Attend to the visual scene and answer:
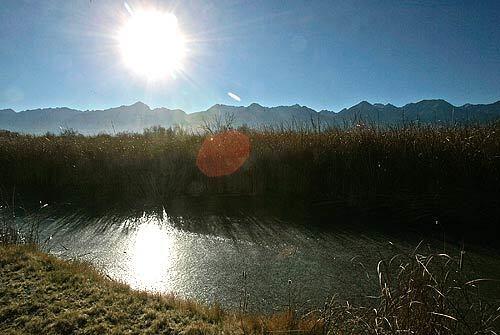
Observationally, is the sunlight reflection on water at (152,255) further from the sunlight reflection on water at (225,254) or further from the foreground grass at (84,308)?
the foreground grass at (84,308)

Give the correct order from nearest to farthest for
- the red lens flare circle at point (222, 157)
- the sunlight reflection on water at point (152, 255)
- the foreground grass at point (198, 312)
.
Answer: the foreground grass at point (198, 312) < the sunlight reflection on water at point (152, 255) < the red lens flare circle at point (222, 157)

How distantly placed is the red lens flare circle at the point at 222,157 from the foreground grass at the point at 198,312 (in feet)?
13.8

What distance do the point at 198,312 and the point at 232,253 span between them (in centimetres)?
155

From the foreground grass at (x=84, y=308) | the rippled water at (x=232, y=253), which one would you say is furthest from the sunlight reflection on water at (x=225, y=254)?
the foreground grass at (x=84, y=308)

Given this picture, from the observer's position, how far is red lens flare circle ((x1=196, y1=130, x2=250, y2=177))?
22.3 ft

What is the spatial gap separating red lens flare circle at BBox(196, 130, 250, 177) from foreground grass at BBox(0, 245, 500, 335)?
4218 millimetres

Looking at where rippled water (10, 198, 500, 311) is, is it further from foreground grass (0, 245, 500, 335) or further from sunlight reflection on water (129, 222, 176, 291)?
foreground grass (0, 245, 500, 335)

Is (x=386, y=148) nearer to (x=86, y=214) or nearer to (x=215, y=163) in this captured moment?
(x=215, y=163)

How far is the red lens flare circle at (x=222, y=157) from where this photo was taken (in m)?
6.79

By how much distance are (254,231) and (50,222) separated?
300cm

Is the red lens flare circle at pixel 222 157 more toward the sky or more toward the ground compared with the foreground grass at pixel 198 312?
more toward the sky

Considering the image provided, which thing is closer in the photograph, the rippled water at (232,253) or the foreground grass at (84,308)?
the foreground grass at (84,308)

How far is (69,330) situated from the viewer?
198 centimetres

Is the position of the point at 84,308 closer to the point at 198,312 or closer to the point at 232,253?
the point at 198,312
